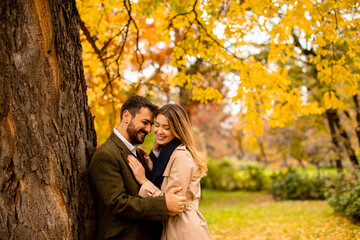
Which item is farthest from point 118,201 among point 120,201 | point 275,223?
point 275,223

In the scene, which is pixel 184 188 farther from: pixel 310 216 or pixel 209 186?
pixel 209 186

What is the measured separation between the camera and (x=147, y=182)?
2654 mm

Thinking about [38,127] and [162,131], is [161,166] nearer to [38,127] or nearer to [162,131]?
[162,131]

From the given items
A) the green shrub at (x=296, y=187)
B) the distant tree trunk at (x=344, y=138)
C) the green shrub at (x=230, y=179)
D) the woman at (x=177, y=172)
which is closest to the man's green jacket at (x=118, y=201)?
the woman at (x=177, y=172)

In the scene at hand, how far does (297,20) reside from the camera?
475cm

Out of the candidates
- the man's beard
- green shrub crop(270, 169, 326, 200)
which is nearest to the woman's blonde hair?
the man's beard

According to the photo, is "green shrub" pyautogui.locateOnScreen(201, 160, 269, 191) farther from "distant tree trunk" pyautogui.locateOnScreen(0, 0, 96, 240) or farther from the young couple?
"distant tree trunk" pyautogui.locateOnScreen(0, 0, 96, 240)

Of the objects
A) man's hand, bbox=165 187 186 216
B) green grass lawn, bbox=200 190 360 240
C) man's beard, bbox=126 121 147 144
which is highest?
man's beard, bbox=126 121 147 144

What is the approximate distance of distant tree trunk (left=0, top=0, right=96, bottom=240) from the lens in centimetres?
211

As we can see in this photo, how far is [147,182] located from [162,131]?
1.84ft

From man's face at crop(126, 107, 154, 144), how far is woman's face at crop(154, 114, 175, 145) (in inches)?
5.6

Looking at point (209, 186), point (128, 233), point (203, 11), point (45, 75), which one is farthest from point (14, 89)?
point (209, 186)

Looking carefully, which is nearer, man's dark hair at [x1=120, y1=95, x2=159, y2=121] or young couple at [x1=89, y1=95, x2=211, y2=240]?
young couple at [x1=89, y1=95, x2=211, y2=240]

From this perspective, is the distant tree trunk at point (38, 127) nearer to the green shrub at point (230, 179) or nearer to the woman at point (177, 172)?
the woman at point (177, 172)
